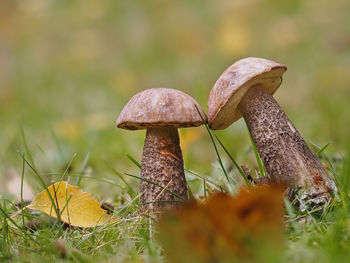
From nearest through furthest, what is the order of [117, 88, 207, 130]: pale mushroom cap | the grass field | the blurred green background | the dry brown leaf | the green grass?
the dry brown leaf < the green grass < the grass field < [117, 88, 207, 130]: pale mushroom cap < the blurred green background

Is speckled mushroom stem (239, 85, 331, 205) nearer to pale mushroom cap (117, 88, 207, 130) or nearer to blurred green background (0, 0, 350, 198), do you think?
pale mushroom cap (117, 88, 207, 130)

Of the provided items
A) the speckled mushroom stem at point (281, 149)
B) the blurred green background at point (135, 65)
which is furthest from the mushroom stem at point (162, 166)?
the blurred green background at point (135, 65)

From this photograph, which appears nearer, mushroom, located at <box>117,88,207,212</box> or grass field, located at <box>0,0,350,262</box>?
grass field, located at <box>0,0,350,262</box>

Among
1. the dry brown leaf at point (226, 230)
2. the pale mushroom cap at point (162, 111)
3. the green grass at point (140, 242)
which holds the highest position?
the pale mushroom cap at point (162, 111)

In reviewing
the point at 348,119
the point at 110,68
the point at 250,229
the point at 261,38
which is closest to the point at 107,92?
the point at 110,68

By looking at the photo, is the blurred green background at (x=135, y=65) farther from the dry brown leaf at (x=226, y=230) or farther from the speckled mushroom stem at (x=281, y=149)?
the dry brown leaf at (x=226, y=230)

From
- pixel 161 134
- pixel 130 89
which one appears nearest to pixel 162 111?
pixel 161 134

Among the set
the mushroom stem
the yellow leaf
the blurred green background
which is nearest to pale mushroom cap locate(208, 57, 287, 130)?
the mushroom stem
